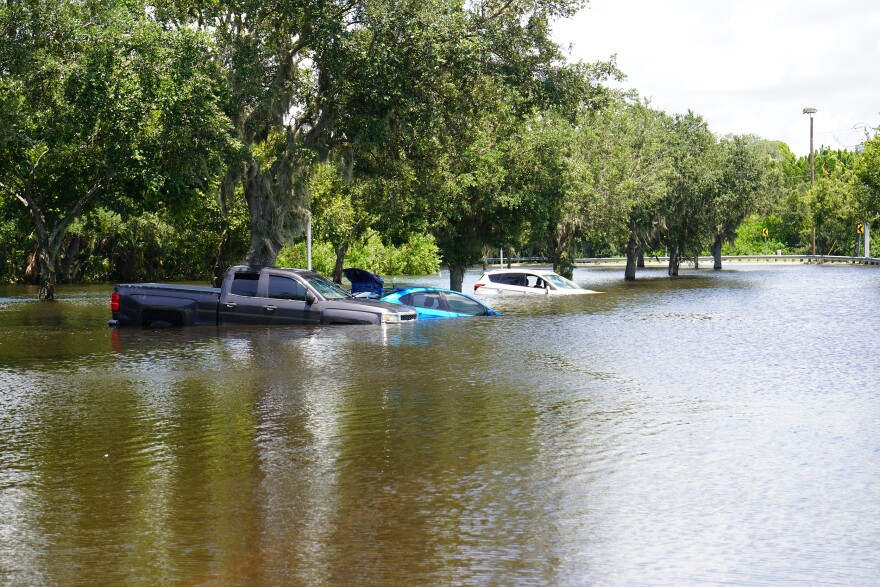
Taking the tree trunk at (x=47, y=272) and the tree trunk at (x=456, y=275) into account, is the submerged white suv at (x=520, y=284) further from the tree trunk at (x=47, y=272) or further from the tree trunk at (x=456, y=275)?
the tree trunk at (x=47, y=272)

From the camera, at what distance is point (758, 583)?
18.8 ft

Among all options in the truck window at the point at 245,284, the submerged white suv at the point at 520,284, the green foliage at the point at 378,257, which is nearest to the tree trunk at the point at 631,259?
the green foliage at the point at 378,257

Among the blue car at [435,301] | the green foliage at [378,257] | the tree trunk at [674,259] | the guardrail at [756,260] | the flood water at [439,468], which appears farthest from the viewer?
the guardrail at [756,260]

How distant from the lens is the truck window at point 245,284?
23.9 meters

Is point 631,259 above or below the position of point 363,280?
above

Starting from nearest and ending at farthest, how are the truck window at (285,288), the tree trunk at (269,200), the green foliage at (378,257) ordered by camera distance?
the truck window at (285,288), the tree trunk at (269,200), the green foliage at (378,257)

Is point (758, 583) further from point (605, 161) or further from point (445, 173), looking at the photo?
point (605, 161)

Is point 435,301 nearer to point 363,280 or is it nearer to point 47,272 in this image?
point 363,280

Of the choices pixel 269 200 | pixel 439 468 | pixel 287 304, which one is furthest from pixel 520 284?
pixel 439 468

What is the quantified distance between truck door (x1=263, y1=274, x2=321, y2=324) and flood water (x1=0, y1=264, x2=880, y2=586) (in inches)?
176

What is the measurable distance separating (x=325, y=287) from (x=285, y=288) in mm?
1012

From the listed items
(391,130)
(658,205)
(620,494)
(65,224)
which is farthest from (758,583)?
(658,205)

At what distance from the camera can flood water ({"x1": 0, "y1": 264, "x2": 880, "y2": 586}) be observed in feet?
20.3

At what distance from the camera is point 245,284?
24.0 meters
